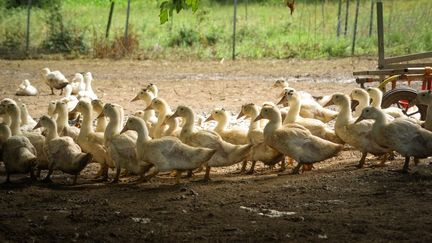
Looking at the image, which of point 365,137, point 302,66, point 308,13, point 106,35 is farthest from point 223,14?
point 365,137

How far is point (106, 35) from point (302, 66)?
6770 mm

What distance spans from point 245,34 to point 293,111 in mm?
17062

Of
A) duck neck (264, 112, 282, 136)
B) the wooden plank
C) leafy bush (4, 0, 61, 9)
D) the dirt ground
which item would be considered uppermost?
leafy bush (4, 0, 61, 9)

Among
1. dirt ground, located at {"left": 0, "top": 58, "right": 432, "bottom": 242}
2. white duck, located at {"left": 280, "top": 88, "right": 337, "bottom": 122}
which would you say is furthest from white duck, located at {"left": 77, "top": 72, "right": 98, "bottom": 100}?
white duck, located at {"left": 280, "top": 88, "right": 337, "bottom": 122}

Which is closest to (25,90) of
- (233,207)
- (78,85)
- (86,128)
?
(78,85)

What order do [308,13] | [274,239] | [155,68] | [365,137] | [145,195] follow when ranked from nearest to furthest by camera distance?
[274,239] → [145,195] → [365,137] → [155,68] → [308,13]

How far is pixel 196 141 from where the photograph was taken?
10562mm

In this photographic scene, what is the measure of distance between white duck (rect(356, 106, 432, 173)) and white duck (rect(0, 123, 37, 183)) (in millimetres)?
4213

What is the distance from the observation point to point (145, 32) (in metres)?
29.3

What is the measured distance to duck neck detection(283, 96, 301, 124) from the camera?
1160cm

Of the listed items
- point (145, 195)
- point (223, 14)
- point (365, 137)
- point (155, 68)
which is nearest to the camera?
point (145, 195)

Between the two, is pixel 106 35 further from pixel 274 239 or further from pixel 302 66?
pixel 274 239

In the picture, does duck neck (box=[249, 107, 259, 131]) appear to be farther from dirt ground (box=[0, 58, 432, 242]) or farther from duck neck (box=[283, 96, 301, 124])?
dirt ground (box=[0, 58, 432, 242])

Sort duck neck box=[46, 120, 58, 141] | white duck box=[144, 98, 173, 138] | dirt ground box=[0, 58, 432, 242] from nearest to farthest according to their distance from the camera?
dirt ground box=[0, 58, 432, 242], duck neck box=[46, 120, 58, 141], white duck box=[144, 98, 173, 138]
